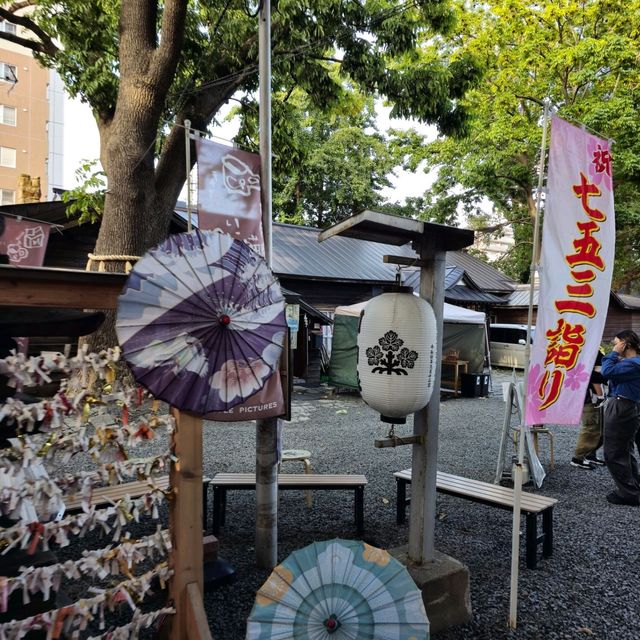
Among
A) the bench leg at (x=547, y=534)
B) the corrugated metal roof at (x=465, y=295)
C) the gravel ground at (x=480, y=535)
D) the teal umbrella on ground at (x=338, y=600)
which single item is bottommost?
the gravel ground at (x=480, y=535)

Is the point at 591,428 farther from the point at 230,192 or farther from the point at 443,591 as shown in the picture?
the point at 230,192

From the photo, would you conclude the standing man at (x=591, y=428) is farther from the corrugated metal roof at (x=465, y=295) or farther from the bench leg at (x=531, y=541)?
the corrugated metal roof at (x=465, y=295)

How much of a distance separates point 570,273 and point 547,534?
8.29 ft

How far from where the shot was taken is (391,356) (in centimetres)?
351

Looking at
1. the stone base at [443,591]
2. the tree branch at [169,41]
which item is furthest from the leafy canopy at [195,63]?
the stone base at [443,591]

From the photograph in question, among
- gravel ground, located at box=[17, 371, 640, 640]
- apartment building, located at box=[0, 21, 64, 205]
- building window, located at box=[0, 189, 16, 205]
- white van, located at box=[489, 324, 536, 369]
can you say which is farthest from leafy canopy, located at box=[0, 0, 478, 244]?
building window, located at box=[0, 189, 16, 205]

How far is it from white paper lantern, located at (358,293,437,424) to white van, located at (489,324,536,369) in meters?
17.7

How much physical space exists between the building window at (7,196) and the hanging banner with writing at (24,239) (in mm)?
30471

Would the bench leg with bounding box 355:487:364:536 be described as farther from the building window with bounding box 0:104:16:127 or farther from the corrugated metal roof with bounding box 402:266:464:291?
the building window with bounding box 0:104:16:127

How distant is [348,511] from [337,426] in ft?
14.9

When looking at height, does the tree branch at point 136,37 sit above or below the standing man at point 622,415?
above

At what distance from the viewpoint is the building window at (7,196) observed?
111 feet

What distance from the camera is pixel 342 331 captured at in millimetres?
14281

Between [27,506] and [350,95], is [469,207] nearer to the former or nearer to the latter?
[350,95]
